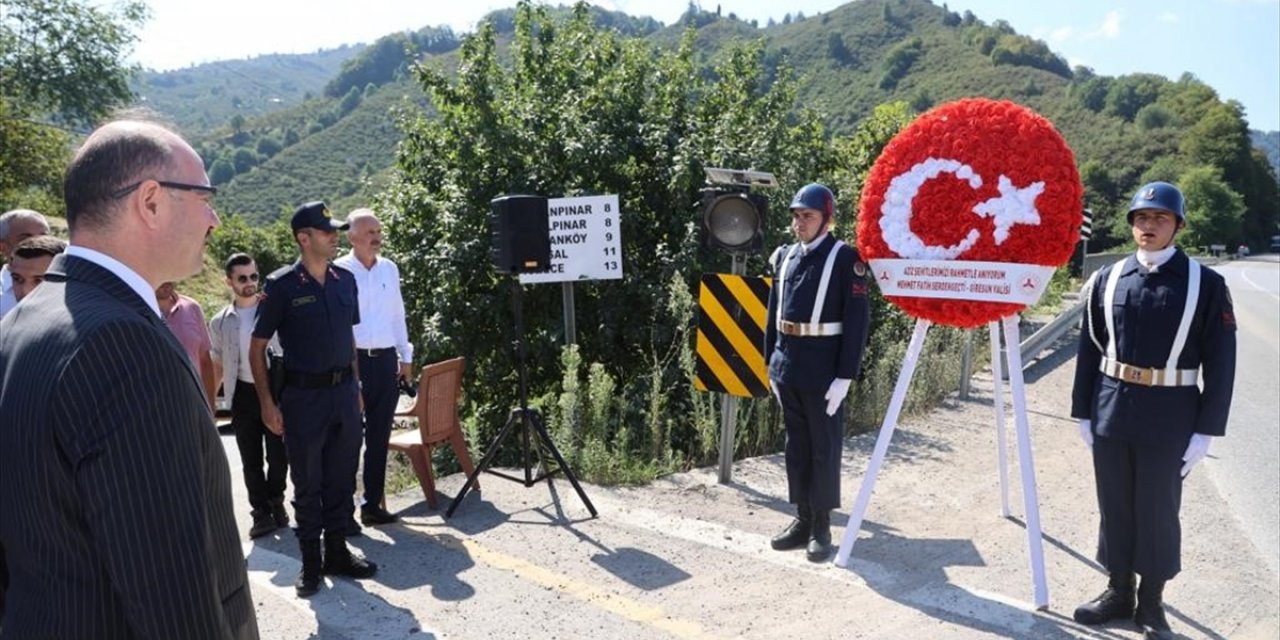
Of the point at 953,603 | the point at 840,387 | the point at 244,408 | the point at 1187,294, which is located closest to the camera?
the point at 1187,294

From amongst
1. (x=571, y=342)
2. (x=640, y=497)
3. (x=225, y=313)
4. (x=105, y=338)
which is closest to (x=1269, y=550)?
(x=640, y=497)

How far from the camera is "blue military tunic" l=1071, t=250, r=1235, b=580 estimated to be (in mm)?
4336

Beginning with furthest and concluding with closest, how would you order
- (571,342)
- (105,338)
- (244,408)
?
(571,342) < (244,408) < (105,338)

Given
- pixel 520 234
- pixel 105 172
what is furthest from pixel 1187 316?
pixel 105 172

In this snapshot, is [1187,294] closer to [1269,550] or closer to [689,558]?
[1269,550]

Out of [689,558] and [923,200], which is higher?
[923,200]

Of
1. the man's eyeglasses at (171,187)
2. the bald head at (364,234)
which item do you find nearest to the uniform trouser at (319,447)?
the bald head at (364,234)

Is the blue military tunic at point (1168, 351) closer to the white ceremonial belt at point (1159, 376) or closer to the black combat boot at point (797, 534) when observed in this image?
the white ceremonial belt at point (1159, 376)

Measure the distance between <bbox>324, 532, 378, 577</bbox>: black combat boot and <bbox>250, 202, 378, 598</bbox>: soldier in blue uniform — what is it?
6.9 inches

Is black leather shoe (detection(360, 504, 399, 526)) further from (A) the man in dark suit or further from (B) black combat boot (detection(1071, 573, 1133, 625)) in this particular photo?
(A) the man in dark suit

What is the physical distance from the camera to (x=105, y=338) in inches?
65.7

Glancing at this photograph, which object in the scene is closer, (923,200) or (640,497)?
(923,200)

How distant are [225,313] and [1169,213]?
591 centimetres

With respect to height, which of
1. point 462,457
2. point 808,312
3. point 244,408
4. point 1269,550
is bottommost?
point 1269,550
